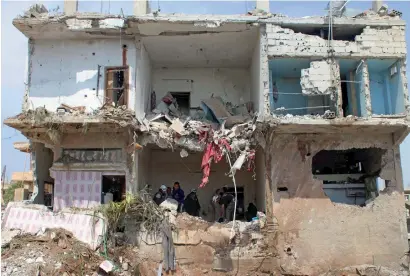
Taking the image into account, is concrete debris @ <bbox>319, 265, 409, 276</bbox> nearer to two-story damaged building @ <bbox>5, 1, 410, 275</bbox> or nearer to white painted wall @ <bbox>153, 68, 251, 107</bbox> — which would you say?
two-story damaged building @ <bbox>5, 1, 410, 275</bbox>

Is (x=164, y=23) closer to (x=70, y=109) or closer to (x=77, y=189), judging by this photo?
(x=70, y=109)

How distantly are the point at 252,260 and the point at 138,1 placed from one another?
359 inches

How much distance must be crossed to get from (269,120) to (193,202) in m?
4.09

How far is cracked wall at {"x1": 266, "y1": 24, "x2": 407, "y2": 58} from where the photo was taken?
557 inches

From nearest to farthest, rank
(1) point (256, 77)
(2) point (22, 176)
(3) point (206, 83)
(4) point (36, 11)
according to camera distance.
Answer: (4) point (36, 11) → (1) point (256, 77) → (3) point (206, 83) → (2) point (22, 176)

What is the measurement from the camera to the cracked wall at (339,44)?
14.1m

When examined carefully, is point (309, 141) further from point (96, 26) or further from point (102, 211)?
point (96, 26)

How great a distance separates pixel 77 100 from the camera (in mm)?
14672

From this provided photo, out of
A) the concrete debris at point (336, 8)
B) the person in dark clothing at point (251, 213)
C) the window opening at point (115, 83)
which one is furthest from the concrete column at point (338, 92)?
the window opening at point (115, 83)

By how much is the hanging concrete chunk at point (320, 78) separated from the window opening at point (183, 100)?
5137mm

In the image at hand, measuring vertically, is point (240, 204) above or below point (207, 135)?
below

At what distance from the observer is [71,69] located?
14.9 meters

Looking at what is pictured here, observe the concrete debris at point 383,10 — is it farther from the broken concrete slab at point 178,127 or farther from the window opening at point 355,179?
the broken concrete slab at point 178,127

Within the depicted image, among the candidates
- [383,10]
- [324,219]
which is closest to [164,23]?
[383,10]
